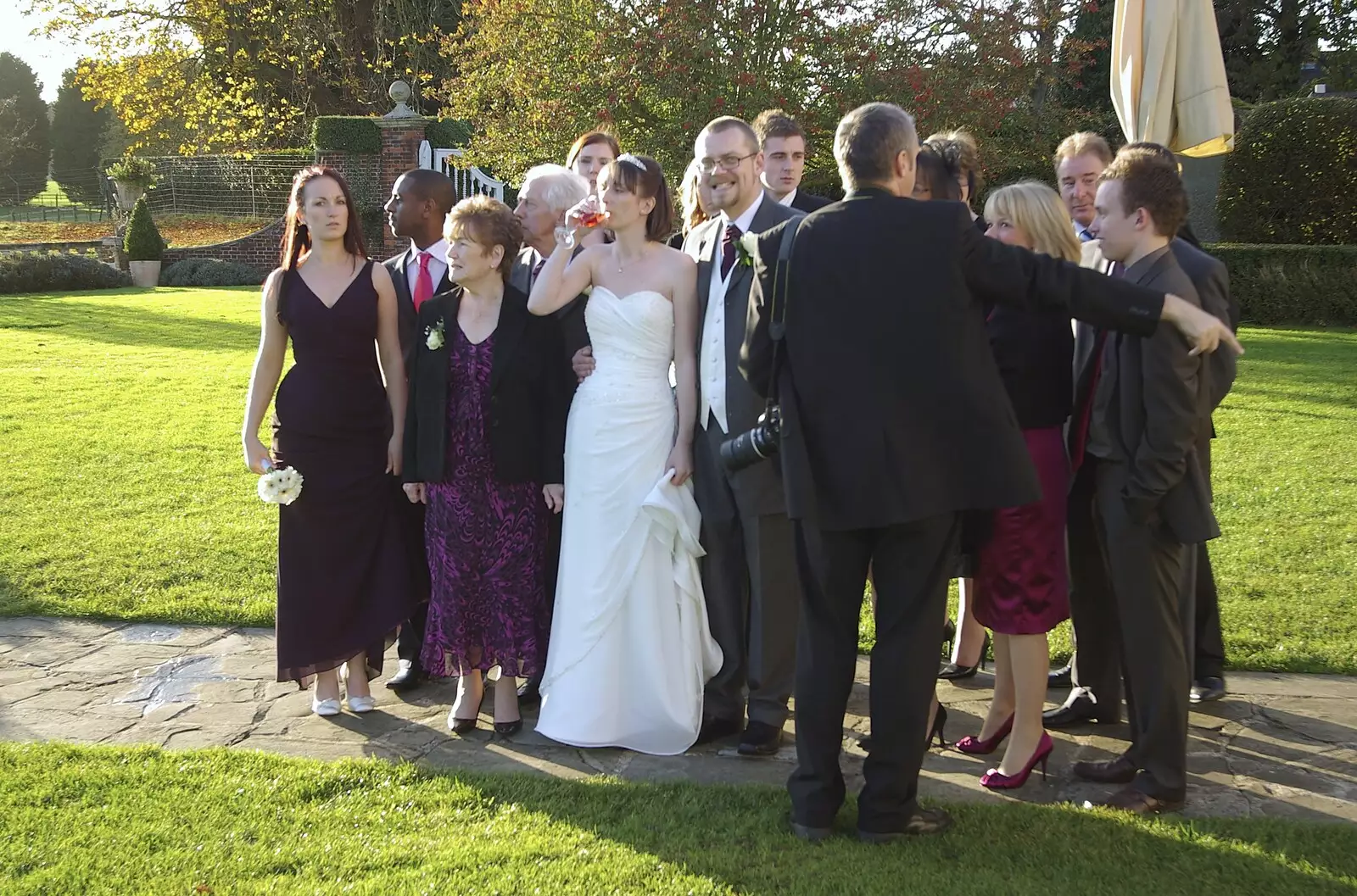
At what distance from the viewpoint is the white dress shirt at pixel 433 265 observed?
5.18 meters

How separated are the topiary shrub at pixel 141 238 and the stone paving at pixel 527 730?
2276 cm

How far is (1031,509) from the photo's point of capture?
12.8ft

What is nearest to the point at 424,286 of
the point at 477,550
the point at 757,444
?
the point at 477,550

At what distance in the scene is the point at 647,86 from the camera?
13.6 meters

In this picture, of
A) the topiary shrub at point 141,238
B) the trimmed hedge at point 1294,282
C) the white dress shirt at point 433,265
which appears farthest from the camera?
the topiary shrub at point 141,238

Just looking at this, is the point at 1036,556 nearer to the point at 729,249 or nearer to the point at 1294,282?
the point at 729,249

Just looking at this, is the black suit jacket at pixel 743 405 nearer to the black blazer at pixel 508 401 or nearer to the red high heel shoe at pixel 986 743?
the black blazer at pixel 508 401

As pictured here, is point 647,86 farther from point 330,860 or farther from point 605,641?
point 330,860

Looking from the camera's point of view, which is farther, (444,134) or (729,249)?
(444,134)

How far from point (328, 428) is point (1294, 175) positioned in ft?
55.3

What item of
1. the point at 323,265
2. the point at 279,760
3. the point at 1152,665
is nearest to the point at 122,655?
the point at 279,760

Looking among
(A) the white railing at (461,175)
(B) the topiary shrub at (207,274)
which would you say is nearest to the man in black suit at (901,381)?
(A) the white railing at (461,175)

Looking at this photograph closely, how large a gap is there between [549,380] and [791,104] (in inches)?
394

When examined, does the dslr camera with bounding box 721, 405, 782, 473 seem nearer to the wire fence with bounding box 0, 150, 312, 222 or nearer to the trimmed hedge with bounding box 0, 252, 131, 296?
the trimmed hedge with bounding box 0, 252, 131, 296
